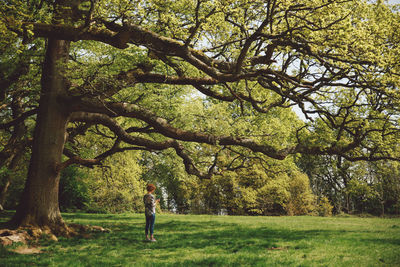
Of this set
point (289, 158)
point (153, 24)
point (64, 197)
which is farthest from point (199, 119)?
point (64, 197)

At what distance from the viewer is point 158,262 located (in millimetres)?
7324

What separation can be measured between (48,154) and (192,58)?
6770 millimetres

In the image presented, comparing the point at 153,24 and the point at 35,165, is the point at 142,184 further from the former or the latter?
the point at 153,24

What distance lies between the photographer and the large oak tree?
31.2ft

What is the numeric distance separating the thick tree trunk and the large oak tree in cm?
4

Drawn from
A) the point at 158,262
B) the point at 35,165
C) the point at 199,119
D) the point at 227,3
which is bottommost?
the point at 158,262

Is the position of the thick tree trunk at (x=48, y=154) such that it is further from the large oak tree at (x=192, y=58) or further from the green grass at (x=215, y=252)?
the green grass at (x=215, y=252)

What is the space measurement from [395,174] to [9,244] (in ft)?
139

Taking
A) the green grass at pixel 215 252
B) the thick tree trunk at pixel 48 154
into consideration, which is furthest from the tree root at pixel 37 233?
the green grass at pixel 215 252

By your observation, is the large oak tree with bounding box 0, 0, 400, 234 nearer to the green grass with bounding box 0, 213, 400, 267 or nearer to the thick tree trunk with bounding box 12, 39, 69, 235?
the thick tree trunk with bounding box 12, 39, 69, 235

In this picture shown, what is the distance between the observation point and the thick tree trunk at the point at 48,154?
35.3 feet

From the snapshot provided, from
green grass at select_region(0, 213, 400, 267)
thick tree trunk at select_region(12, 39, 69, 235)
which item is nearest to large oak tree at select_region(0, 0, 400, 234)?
thick tree trunk at select_region(12, 39, 69, 235)

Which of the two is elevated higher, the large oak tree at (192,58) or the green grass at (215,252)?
the large oak tree at (192,58)

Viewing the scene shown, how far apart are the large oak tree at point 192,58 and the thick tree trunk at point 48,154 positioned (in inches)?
1.5
